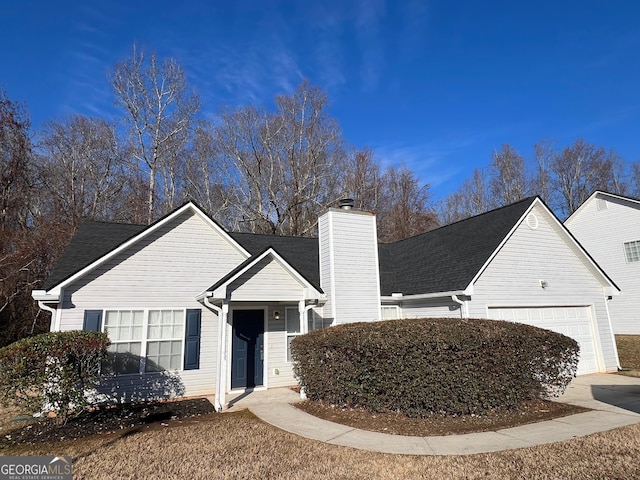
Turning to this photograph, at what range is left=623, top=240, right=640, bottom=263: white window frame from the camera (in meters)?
17.2

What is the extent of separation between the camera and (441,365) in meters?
7.04

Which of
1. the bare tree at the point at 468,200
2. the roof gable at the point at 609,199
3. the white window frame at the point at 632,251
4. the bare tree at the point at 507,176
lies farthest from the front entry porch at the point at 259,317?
the bare tree at the point at 507,176

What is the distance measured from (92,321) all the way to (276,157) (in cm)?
1786

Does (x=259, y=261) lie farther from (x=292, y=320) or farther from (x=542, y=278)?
(x=542, y=278)

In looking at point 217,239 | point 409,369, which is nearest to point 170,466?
point 409,369

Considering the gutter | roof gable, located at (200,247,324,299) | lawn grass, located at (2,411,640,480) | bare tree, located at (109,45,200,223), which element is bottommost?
lawn grass, located at (2,411,640,480)

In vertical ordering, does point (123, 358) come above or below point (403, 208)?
below

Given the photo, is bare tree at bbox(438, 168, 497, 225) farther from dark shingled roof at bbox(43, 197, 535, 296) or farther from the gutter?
the gutter

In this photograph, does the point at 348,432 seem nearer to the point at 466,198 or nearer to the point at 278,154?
the point at 278,154

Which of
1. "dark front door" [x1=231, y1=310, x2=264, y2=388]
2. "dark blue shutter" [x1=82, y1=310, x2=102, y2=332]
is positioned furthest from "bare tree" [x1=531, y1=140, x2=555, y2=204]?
"dark blue shutter" [x1=82, y1=310, x2=102, y2=332]

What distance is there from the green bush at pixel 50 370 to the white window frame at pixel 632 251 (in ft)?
70.5

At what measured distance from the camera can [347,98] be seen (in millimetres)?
19188

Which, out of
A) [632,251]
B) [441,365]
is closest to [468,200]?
[632,251]

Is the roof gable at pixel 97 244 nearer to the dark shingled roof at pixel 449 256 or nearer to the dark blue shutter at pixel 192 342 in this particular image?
the dark blue shutter at pixel 192 342
